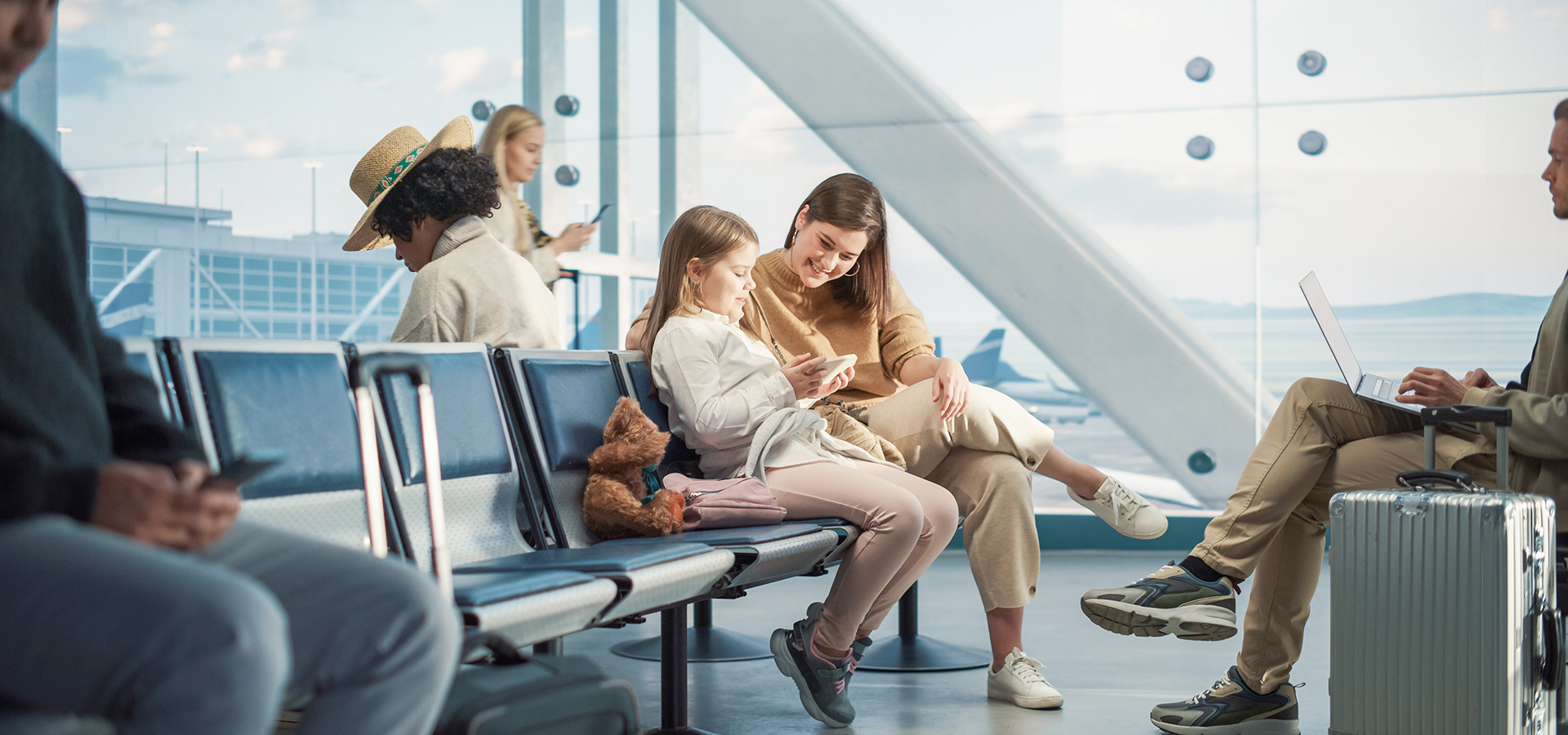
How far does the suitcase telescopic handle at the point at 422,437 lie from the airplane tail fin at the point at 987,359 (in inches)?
167

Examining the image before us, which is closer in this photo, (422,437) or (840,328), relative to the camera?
(422,437)

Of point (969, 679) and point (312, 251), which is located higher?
point (312, 251)

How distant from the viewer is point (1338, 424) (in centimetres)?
242

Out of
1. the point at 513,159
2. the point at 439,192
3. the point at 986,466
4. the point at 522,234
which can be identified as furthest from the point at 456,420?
the point at 522,234

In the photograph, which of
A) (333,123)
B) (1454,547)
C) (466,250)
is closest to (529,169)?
(466,250)

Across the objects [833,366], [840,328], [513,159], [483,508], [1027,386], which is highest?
[513,159]

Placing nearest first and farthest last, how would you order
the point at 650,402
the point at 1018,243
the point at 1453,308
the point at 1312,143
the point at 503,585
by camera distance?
the point at 503,585
the point at 650,402
the point at 1453,308
the point at 1312,143
the point at 1018,243

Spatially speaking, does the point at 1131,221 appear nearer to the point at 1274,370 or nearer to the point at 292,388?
the point at 1274,370

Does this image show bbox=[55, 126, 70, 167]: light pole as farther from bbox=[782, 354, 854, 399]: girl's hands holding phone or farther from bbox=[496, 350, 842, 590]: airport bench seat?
bbox=[782, 354, 854, 399]: girl's hands holding phone

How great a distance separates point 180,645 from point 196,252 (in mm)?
4897

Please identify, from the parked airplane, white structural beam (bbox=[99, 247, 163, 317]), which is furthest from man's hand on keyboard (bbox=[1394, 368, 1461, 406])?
white structural beam (bbox=[99, 247, 163, 317])

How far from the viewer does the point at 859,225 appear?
290 cm

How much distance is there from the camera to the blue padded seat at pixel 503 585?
4.96 feet

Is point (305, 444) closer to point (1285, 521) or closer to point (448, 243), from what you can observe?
point (448, 243)
